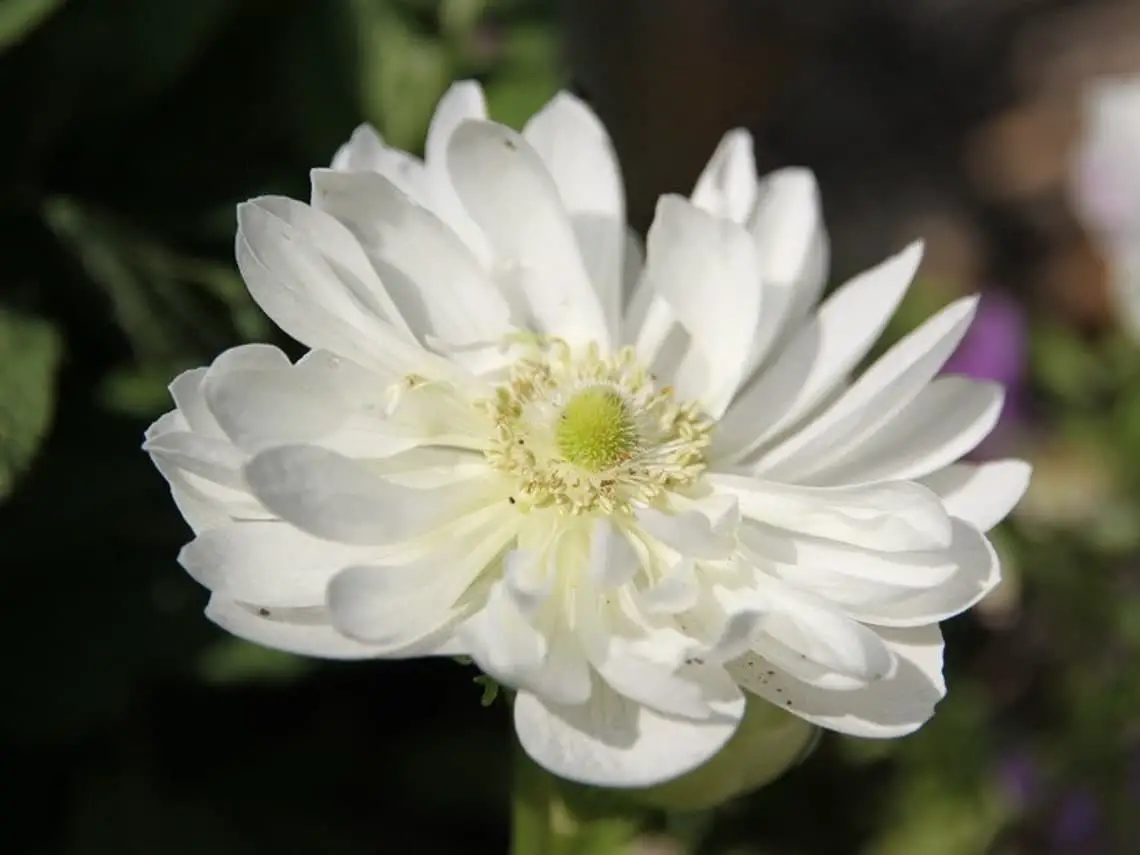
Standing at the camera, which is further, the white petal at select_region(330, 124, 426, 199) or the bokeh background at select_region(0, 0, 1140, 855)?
the bokeh background at select_region(0, 0, 1140, 855)

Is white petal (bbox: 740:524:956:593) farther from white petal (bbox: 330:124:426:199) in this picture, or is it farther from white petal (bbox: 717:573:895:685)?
white petal (bbox: 330:124:426:199)

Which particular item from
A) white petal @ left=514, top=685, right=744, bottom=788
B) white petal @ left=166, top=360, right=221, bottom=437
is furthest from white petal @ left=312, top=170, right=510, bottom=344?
white petal @ left=514, top=685, right=744, bottom=788

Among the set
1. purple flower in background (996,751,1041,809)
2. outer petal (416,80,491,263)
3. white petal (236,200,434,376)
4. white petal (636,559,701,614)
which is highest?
outer petal (416,80,491,263)

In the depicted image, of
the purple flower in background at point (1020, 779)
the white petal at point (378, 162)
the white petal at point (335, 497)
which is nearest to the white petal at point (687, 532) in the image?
the white petal at point (335, 497)

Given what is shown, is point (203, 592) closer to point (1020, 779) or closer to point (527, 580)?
point (527, 580)

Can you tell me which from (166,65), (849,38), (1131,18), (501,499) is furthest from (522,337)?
(1131,18)

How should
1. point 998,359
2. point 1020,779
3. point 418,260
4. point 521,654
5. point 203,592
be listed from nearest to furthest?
1. point 521,654
2. point 418,260
3. point 203,592
4. point 1020,779
5. point 998,359

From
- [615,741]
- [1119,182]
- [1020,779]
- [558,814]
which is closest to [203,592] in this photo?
[558,814]
